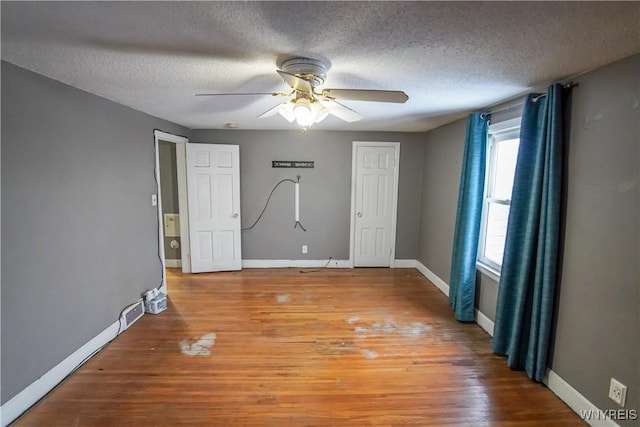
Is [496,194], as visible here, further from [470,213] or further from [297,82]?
[297,82]

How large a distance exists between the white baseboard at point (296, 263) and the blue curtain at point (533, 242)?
268 centimetres

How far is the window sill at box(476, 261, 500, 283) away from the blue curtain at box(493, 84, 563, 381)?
40cm

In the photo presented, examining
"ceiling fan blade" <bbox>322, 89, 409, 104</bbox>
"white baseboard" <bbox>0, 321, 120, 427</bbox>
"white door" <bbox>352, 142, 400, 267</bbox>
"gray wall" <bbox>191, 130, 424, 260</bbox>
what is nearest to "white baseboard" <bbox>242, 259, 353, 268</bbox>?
"gray wall" <bbox>191, 130, 424, 260</bbox>

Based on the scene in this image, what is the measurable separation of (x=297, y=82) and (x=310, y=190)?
9.87ft

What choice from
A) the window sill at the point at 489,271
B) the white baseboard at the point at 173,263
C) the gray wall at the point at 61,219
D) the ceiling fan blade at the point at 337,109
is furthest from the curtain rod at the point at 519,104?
the white baseboard at the point at 173,263

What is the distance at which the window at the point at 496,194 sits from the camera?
289 cm

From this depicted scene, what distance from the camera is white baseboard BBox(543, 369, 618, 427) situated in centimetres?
180

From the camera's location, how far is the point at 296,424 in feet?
6.02

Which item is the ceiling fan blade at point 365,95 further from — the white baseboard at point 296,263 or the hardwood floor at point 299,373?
the white baseboard at point 296,263

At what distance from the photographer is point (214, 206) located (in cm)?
447

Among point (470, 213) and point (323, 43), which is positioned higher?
point (323, 43)

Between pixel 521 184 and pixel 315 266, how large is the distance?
3314 mm

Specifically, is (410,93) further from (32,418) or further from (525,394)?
(32,418)

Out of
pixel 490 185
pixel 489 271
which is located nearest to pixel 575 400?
pixel 489 271
